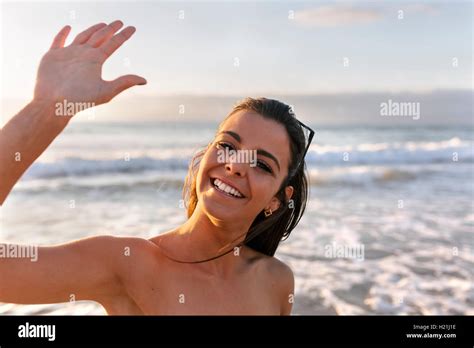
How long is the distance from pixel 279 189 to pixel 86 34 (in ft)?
5.06

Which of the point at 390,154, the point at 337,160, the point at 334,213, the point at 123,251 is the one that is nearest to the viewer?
the point at 123,251

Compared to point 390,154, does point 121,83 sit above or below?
below

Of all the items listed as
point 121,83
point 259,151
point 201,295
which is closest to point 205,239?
point 201,295

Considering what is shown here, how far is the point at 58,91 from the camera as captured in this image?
2082 millimetres

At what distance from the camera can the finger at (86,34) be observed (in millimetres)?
2240

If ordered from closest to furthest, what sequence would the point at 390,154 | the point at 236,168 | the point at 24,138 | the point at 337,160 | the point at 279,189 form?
the point at 24,138, the point at 236,168, the point at 279,189, the point at 337,160, the point at 390,154

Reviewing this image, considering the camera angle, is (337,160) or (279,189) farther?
(337,160)

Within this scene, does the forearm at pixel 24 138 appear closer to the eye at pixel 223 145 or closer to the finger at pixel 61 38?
the finger at pixel 61 38

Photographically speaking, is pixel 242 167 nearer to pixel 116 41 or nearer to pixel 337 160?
pixel 116 41

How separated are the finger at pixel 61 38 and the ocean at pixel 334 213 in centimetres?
466

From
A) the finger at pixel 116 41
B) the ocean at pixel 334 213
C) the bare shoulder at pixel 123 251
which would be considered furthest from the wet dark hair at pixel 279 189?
the ocean at pixel 334 213
